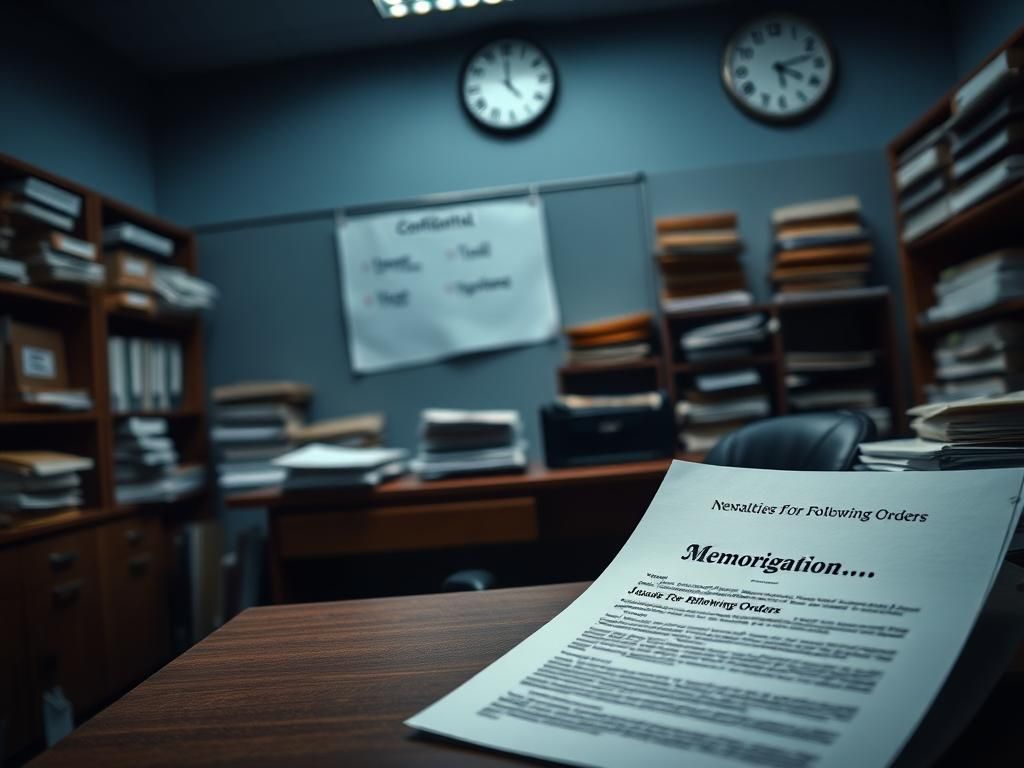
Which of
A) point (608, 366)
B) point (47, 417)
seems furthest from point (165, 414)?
point (608, 366)

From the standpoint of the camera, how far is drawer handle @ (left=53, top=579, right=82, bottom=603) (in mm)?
1946

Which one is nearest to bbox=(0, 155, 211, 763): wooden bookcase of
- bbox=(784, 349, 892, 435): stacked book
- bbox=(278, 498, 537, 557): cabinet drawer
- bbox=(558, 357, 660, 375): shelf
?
bbox=(278, 498, 537, 557): cabinet drawer

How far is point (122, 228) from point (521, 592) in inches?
91.6

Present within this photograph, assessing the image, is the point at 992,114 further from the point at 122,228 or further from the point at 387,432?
the point at 122,228

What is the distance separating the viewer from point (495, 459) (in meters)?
2.10

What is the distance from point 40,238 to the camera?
81.4 inches

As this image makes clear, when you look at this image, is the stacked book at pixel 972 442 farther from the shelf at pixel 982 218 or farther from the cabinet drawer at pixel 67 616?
the cabinet drawer at pixel 67 616

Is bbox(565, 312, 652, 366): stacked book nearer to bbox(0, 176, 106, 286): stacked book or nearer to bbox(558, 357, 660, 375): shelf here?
bbox(558, 357, 660, 375): shelf

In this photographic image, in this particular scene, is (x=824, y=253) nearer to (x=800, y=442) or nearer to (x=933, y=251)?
(x=933, y=251)

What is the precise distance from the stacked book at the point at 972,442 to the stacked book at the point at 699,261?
184 cm

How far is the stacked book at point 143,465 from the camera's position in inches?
93.0

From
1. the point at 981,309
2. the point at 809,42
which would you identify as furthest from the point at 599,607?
the point at 809,42

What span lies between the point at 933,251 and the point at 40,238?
284cm

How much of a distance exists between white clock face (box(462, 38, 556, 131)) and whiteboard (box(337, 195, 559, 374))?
1.11ft
